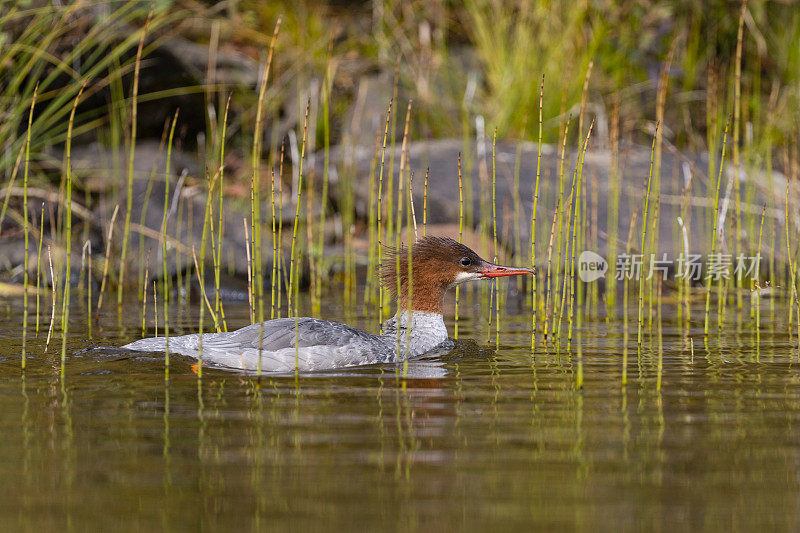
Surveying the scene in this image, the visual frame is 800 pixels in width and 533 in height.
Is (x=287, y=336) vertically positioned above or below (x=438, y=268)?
below

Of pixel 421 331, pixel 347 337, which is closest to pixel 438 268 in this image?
pixel 421 331

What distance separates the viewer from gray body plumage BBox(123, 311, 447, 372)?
5336mm

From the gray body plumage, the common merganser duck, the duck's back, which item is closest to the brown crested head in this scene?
the common merganser duck

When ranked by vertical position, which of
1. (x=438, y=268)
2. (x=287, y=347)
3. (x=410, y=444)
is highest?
(x=438, y=268)

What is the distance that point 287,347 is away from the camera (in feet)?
17.5

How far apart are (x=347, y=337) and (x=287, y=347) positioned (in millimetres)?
314

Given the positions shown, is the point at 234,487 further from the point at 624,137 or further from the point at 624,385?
the point at 624,137

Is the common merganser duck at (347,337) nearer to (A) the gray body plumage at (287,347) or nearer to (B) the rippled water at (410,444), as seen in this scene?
(A) the gray body plumage at (287,347)

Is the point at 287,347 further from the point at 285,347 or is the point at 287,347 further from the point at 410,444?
the point at 410,444

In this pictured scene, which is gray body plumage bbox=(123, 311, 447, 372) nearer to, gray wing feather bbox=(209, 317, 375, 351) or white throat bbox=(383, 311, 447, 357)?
gray wing feather bbox=(209, 317, 375, 351)

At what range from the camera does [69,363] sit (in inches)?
208

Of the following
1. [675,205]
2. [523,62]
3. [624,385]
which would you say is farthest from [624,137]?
[624,385]

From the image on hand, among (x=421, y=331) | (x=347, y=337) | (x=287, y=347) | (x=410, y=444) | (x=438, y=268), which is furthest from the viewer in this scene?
(x=438, y=268)

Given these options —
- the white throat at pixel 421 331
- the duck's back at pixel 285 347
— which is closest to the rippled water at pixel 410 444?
the duck's back at pixel 285 347
